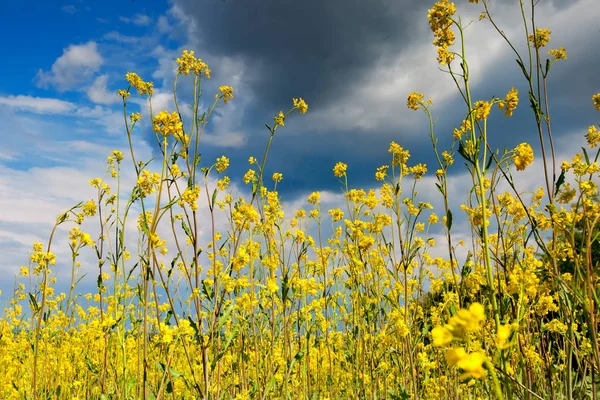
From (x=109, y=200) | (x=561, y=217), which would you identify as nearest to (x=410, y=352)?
(x=561, y=217)

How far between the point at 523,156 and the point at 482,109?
0.33 metres

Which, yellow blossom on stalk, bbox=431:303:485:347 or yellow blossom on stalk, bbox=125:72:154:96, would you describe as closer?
yellow blossom on stalk, bbox=431:303:485:347

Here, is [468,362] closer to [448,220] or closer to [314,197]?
[448,220]

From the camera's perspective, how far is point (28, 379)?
5.52m

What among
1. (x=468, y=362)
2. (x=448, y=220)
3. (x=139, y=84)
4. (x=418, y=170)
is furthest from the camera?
(x=418, y=170)

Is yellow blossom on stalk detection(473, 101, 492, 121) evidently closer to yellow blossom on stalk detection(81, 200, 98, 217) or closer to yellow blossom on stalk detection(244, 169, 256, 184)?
yellow blossom on stalk detection(244, 169, 256, 184)

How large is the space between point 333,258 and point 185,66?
9.10 feet

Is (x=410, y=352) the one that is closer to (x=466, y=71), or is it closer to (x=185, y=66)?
(x=466, y=71)

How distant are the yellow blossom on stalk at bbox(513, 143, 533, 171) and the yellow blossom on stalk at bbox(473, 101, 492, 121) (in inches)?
9.2

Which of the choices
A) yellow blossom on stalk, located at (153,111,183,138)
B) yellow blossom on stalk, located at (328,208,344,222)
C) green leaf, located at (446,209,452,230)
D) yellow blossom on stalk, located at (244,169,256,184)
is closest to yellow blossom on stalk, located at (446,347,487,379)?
green leaf, located at (446,209,452,230)

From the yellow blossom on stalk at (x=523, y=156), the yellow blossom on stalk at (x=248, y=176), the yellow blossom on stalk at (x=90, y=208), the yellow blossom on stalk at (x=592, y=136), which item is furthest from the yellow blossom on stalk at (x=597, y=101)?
the yellow blossom on stalk at (x=90, y=208)

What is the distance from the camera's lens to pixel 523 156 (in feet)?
7.13

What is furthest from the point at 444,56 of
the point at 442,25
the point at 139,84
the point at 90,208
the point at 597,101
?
the point at 90,208

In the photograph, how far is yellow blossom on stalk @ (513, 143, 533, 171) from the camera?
2.16m
